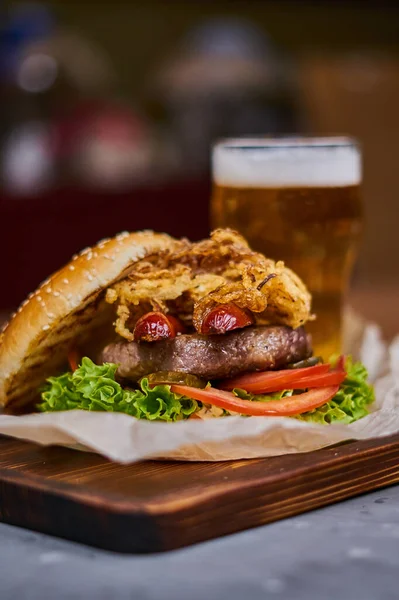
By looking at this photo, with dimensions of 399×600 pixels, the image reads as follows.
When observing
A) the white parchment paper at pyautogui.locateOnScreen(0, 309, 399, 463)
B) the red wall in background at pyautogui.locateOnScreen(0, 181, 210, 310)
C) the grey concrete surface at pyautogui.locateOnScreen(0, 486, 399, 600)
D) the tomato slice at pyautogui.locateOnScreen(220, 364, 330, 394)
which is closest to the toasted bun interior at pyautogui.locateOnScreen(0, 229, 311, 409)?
the tomato slice at pyautogui.locateOnScreen(220, 364, 330, 394)

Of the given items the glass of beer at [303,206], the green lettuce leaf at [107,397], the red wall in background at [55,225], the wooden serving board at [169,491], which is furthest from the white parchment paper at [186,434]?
the red wall in background at [55,225]

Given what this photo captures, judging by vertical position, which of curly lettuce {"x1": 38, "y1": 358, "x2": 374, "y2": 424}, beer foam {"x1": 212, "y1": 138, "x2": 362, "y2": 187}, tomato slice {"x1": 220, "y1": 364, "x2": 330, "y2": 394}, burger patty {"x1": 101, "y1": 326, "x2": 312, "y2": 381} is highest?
beer foam {"x1": 212, "y1": 138, "x2": 362, "y2": 187}

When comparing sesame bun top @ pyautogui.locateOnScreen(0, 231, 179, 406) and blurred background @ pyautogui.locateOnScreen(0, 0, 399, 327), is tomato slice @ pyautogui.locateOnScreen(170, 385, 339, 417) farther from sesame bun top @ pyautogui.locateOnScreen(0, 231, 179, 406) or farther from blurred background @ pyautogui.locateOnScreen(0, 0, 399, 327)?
blurred background @ pyautogui.locateOnScreen(0, 0, 399, 327)

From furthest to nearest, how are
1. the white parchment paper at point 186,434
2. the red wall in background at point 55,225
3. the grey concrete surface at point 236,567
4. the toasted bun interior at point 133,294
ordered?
the red wall in background at point 55,225 → the toasted bun interior at point 133,294 → the white parchment paper at point 186,434 → the grey concrete surface at point 236,567

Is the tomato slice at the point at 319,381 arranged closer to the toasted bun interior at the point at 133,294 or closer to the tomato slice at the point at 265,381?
the tomato slice at the point at 265,381

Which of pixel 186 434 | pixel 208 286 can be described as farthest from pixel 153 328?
pixel 186 434
